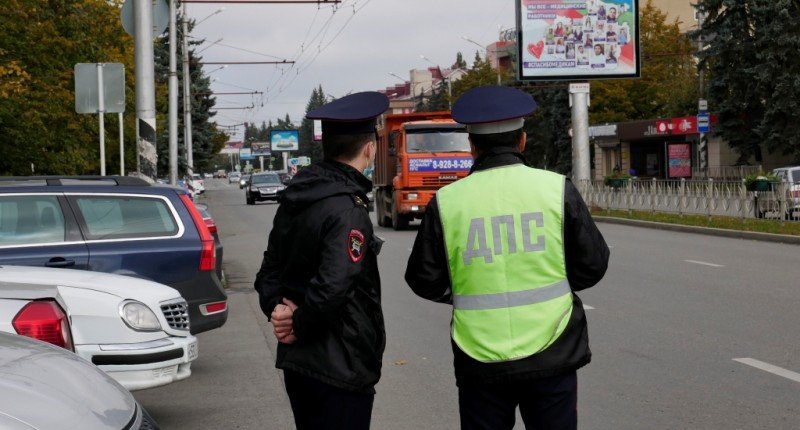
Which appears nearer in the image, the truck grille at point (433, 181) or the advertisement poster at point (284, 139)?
the truck grille at point (433, 181)

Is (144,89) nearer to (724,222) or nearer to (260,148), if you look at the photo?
(724,222)

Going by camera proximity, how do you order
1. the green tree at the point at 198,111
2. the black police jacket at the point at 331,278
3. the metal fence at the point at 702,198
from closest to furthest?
the black police jacket at the point at 331,278
the metal fence at the point at 702,198
the green tree at the point at 198,111

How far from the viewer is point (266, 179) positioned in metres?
56.8

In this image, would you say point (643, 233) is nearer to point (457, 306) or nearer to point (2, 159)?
point (2, 159)

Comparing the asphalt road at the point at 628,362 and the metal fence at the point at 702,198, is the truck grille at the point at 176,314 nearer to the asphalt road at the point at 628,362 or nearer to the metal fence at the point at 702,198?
the asphalt road at the point at 628,362

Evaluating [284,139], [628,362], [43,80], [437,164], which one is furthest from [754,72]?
[284,139]

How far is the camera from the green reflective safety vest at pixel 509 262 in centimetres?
367

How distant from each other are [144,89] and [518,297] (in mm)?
12510

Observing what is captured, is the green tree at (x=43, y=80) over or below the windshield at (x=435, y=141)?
over

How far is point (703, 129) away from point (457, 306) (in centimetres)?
4318

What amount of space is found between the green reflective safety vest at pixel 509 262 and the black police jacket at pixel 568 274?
32mm

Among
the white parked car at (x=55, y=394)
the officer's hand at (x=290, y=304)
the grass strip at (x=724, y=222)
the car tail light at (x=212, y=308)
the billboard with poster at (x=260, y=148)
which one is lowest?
the grass strip at (x=724, y=222)

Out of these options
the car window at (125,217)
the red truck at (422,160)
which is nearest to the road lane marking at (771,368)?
the car window at (125,217)

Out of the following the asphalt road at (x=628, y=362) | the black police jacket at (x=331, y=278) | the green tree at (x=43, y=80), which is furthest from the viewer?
the green tree at (x=43, y=80)
